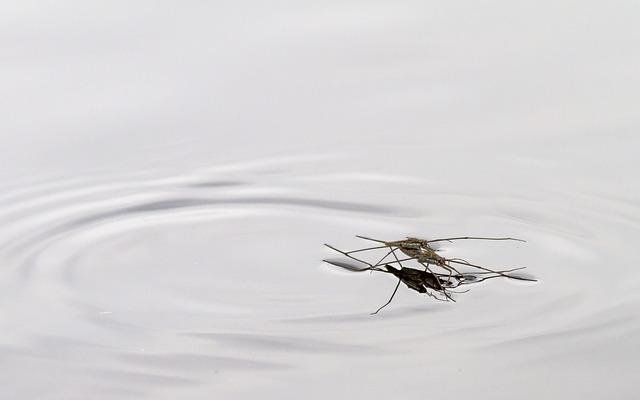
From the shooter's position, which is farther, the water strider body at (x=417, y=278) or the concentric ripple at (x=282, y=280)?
the water strider body at (x=417, y=278)

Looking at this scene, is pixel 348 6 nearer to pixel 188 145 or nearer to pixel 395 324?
pixel 188 145

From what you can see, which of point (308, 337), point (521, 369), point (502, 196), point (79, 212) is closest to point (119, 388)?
point (308, 337)

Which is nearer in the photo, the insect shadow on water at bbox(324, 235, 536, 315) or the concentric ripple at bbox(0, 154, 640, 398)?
the concentric ripple at bbox(0, 154, 640, 398)

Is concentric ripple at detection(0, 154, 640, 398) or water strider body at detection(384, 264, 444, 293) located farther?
water strider body at detection(384, 264, 444, 293)

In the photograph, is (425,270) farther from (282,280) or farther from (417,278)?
(282,280)

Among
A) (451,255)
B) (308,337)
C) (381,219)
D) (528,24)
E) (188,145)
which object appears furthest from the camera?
(528,24)
